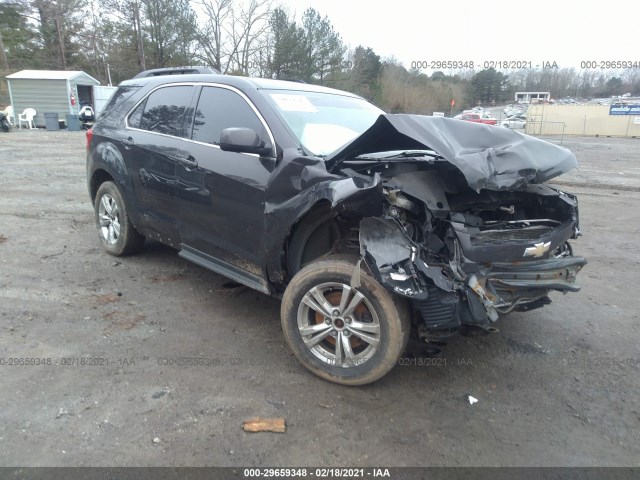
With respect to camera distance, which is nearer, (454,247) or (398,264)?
(398,264)

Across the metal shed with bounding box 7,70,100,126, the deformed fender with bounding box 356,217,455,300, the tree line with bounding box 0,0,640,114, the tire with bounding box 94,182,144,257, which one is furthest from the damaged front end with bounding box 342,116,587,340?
the tree line with bounding box 0,0,640,114

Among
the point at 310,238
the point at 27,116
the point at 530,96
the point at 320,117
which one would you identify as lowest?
the point at 310,238

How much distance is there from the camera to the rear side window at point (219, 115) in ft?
12.0

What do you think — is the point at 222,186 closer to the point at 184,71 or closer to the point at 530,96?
the point at 184,71

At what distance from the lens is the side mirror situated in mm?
3238

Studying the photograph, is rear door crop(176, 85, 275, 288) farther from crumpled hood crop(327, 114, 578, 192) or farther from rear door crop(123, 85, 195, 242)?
crumpled hood crop(327, 114, 578, 192)

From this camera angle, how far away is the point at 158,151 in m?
4.26

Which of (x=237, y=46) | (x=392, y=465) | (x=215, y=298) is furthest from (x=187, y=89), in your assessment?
(x=237, y=46)

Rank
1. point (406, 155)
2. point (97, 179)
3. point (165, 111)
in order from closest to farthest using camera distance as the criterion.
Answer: point (406, 155)
point (165, 111)
point (97, 179)

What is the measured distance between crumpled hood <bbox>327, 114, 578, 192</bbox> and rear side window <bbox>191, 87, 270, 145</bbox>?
2.72 feet

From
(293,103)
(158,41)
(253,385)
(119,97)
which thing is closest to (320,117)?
(293,103)

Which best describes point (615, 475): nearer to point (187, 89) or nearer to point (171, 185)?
point (171, 185)

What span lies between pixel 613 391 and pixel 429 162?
192 cm

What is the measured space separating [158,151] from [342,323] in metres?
2.38
